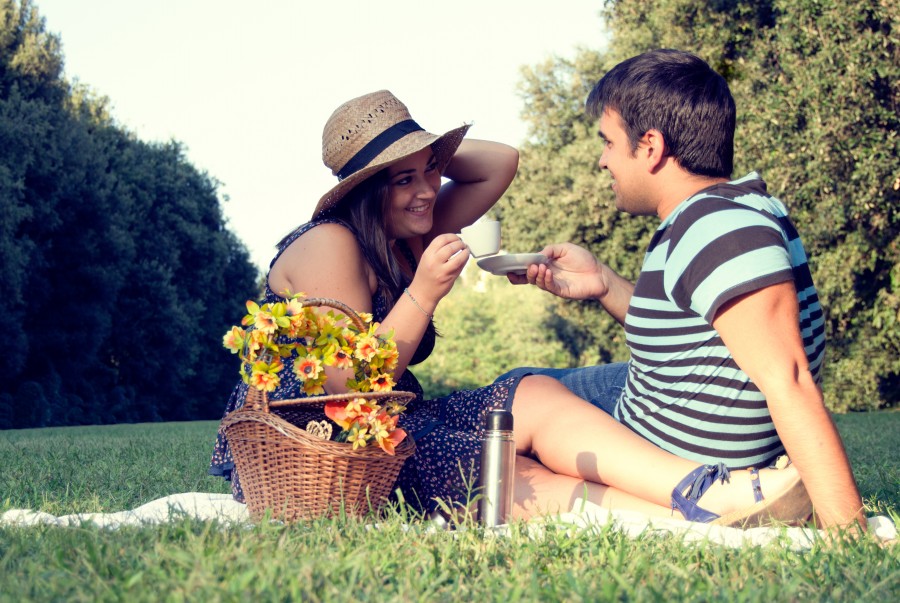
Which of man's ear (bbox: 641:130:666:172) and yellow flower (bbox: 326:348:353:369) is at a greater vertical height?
man's ear (bbox: 641:130:666:172)

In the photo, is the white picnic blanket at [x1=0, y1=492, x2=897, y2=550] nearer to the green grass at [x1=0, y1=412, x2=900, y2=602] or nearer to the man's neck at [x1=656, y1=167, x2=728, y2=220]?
the green grass at [x1=0, y1=412, x2=900, y2=602]

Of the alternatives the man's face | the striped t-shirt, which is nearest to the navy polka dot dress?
the striped t-shirt

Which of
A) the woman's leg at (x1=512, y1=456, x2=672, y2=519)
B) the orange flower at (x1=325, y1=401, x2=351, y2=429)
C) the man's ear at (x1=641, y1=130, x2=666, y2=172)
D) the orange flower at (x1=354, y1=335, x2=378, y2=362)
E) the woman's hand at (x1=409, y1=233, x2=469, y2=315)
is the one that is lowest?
the woman's leg at (x1=512, y1=456, x2=672, y2=519)

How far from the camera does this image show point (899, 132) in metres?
14.1

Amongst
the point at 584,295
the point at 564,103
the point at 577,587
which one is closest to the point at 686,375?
the point at 584,295

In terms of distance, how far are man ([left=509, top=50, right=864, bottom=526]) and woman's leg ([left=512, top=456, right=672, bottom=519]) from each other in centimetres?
23

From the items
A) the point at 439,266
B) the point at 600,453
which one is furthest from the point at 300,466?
the point at 600,453

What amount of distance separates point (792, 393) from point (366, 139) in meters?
2.15

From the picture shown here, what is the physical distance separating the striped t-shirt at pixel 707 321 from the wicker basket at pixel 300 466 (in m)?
0.86

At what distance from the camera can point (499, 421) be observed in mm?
3045

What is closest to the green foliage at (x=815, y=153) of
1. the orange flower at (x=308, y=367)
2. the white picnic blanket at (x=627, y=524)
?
the white picnic blanket at (x=627, y=524)

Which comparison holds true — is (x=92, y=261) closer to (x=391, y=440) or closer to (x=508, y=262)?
(x=508, y=262)

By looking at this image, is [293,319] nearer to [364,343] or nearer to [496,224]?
[364,343]

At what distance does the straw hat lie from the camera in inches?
154
